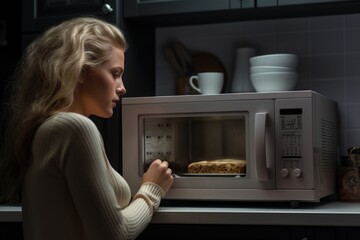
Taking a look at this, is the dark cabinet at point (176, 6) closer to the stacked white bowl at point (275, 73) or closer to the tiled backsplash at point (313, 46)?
the stacked white bowl at point (275, 73)

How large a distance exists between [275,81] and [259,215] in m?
0.48

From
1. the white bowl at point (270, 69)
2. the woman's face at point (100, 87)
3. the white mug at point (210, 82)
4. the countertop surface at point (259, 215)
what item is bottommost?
the countertop surface at point (259, 215)

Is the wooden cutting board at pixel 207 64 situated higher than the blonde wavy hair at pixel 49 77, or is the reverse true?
the wooden cutting board at pixel 207 64

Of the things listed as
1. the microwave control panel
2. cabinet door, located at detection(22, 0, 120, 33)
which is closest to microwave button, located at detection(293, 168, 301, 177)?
the microwave control panel

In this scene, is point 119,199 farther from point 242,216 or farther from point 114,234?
point 242,216

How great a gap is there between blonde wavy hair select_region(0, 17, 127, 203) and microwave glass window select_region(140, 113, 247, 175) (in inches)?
13.6

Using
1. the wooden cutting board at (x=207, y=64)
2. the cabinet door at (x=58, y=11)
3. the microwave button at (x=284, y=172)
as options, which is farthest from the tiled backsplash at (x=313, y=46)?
the microwave button at (x=284, y=172)

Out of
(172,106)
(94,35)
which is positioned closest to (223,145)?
(172,106)

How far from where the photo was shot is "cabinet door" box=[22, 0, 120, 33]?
6.09 ft

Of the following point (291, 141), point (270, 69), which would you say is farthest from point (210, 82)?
point (291, 141)

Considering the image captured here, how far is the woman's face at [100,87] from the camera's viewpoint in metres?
1.40

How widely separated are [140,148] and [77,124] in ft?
1.77

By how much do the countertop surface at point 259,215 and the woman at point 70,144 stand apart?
0.09 meters

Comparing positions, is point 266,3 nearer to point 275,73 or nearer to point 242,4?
point 242,4
